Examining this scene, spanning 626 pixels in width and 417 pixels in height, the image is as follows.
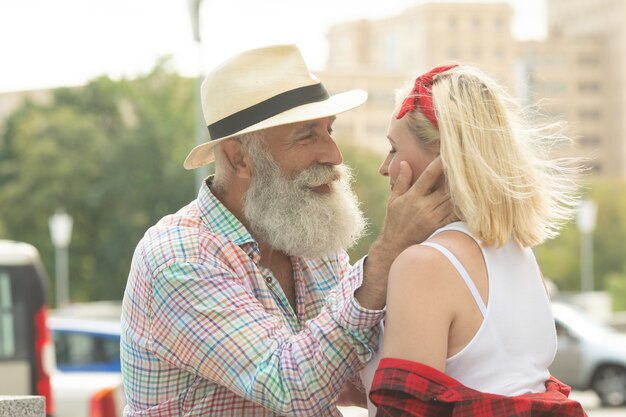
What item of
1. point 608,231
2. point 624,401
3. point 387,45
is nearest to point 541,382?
point 624,401

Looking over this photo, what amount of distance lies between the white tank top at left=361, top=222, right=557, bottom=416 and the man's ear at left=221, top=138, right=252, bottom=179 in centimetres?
89

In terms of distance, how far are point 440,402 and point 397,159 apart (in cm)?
65

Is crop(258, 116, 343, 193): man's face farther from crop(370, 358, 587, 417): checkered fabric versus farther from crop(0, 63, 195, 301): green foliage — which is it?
crop(0, 63, 195, 301): green foliage

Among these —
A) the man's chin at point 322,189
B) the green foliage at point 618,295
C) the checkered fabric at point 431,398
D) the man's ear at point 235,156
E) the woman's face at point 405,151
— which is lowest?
the green foliage at point 618,295

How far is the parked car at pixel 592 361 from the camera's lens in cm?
1711

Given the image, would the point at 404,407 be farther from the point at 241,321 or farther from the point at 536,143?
the point at 536,143

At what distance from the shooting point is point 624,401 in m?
17.3

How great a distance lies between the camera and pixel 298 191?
334cm

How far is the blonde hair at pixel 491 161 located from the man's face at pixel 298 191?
548 millimetres

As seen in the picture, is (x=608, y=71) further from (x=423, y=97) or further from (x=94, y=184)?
(x=423, y=97)

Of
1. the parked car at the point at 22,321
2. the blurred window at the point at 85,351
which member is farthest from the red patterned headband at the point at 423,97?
the blurred window at the point at 85,351

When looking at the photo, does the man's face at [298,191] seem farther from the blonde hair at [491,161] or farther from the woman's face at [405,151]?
the blonde hair at [491,161]

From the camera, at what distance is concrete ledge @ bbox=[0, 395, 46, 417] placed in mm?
3033

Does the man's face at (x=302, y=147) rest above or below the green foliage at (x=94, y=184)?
above
